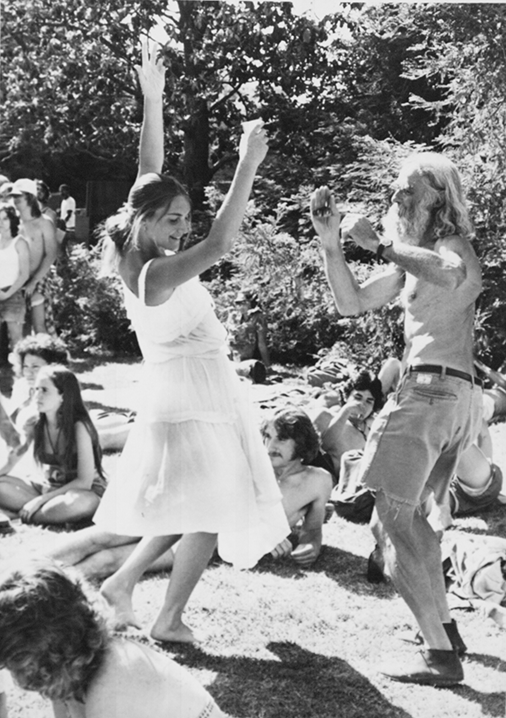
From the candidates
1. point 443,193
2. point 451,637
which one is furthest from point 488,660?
point 443,193

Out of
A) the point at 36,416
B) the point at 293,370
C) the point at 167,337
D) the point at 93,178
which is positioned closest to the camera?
the point at 167,337

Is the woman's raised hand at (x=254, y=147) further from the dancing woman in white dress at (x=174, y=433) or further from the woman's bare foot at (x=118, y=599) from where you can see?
the woman's bare foot at (x=118, y=599)

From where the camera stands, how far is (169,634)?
3.09 metres

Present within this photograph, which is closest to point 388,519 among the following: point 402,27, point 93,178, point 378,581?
point 378,581

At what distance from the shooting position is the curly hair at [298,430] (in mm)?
3928

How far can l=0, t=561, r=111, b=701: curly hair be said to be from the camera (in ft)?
7.38

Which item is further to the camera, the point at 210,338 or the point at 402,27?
the point at 402,27

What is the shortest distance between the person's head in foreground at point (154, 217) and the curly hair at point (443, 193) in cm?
76

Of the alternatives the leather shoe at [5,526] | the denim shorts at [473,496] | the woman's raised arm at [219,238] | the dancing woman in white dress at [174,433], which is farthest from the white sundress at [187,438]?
the denim shorts at [473,496]

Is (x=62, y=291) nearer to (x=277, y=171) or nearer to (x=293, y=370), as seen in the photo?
(x=277, y=171)

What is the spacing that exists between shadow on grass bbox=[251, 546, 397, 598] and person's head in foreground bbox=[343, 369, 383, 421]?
74 centimetres

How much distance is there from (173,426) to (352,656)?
0.94m

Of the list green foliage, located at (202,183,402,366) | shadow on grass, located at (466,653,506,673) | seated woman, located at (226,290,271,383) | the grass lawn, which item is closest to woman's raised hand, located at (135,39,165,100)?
green foliage, located at (202,183,402,366)

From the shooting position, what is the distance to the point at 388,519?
305 cm
